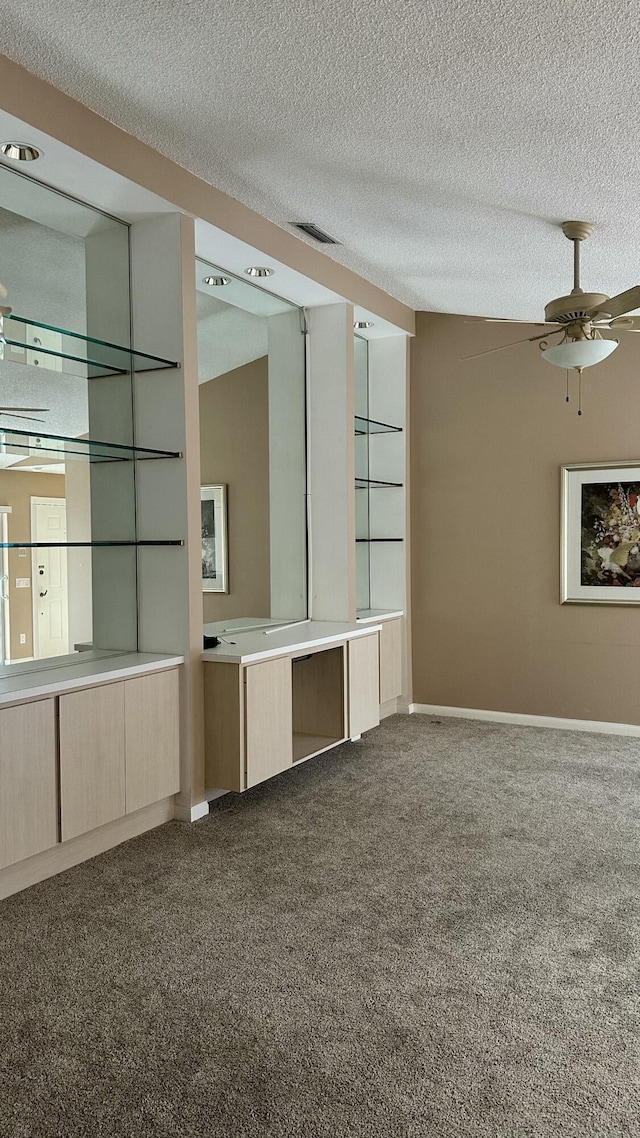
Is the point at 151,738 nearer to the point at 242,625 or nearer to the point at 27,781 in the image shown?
the point at 27,781

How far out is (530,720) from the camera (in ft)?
18.3

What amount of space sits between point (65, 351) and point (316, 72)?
1554 millimetres

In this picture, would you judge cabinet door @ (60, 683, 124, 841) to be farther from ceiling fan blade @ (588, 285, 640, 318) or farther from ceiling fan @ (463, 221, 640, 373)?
ceiling fan blade @ (588, 285, 640, 318)

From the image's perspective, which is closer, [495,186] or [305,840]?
[495,186]

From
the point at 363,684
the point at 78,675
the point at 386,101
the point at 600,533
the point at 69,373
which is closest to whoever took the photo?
the point at 386,101

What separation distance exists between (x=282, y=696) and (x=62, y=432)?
1611 millimetres

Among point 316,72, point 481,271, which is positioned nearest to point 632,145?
point 316,72

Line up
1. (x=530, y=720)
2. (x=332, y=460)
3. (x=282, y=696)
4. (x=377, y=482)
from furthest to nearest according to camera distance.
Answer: (x=377, y=482)
(x=530, y=720)
(x=332, y=460)
(x=282, y=696)

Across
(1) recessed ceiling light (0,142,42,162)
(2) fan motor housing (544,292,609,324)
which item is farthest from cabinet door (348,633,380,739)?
(1) recessed ceiling light (0,142,42,162)

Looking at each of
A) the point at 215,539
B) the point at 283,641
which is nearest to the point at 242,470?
the point at 215,539

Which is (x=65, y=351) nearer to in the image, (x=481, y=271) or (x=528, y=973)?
(x=481, y=271)

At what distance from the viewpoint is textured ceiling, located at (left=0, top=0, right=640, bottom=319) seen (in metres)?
2.23

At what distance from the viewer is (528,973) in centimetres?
238

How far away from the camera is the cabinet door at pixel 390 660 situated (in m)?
5.48
